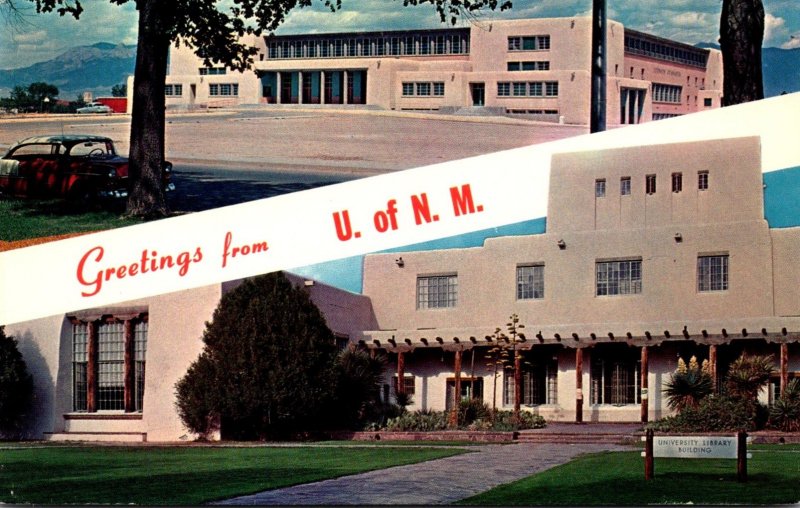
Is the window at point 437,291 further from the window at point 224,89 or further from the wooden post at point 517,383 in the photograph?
the window at point 224,89

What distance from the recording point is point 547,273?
11.5 m

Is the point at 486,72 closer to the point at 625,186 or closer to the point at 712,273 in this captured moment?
the point at 625,186

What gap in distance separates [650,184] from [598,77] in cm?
79

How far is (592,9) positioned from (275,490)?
3808 mm

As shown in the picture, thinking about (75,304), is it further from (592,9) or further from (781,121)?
(781,121)

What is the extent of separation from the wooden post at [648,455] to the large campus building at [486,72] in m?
2.08

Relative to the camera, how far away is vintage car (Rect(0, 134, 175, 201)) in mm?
11992

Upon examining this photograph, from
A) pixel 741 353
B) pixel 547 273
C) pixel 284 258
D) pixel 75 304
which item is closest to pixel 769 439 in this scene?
pixel 741 353

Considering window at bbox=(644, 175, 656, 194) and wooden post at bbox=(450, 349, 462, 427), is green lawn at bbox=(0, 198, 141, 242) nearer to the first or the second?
wooden post at bbox=(450, 349, 462, 427)

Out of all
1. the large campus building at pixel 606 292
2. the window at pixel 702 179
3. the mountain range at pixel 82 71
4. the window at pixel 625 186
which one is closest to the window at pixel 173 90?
the mountain range at pixel 82 71

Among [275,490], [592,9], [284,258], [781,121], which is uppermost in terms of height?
[592,9]

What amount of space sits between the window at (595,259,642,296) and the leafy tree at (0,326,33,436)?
427cm

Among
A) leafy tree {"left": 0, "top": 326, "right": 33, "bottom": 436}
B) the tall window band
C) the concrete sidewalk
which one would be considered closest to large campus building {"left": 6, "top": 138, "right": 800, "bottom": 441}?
the concrete sidewalk

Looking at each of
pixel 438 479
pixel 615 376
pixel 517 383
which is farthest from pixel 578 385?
pixel 438 479
